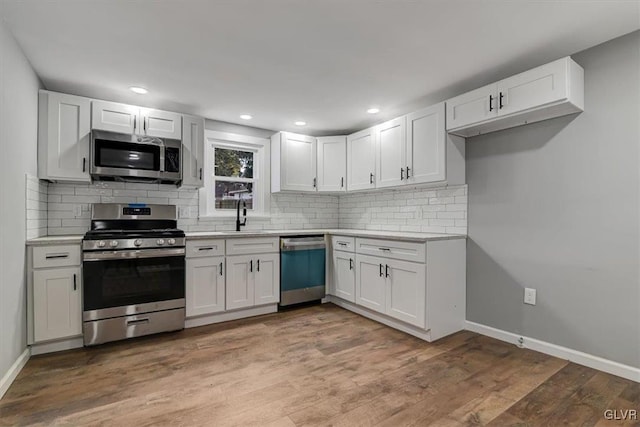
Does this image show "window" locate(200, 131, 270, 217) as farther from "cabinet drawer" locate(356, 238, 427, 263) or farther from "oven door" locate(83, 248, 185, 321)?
"cabinet drawer" locate(356, 238, 427, 263)

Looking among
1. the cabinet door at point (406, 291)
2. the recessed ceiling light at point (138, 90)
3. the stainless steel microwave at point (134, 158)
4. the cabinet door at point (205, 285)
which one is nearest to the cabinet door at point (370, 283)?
the cabinet door at point (406, 291)

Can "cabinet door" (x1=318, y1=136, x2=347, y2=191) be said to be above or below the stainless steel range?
above

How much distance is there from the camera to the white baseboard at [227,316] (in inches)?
124

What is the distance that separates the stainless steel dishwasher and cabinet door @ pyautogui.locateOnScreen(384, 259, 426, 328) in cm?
104

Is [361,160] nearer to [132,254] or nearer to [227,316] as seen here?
[227,316]

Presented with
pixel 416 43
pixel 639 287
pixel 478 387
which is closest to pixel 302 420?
pixel 478 387

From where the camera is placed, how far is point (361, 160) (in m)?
3.94

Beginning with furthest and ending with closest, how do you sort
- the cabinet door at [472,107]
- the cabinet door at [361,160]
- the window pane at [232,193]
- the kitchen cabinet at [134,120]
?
1. the window pane at [232,193]
2. the cabinet door at [361,160]
3. the kitchen cabinet at [134,120]
4. the cabinet door at [472,107]

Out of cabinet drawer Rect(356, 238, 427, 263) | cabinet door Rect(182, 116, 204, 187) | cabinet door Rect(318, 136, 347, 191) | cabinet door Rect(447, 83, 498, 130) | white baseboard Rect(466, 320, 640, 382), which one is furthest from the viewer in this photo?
cabinet door Rect(318, 136, 347, 191)

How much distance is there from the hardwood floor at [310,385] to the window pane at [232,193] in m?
1.71

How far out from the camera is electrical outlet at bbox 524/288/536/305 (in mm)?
2582

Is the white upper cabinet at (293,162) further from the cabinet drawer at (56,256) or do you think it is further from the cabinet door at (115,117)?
the cabinet drawer at (56,256)

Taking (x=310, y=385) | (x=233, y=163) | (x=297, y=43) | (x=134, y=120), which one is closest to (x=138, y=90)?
(x=134, y=120)

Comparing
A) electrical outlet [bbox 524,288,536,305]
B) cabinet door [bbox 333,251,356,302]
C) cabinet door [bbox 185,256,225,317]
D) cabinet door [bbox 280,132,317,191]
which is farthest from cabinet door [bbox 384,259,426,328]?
cabinet door [bbox 185,256,225,317]
